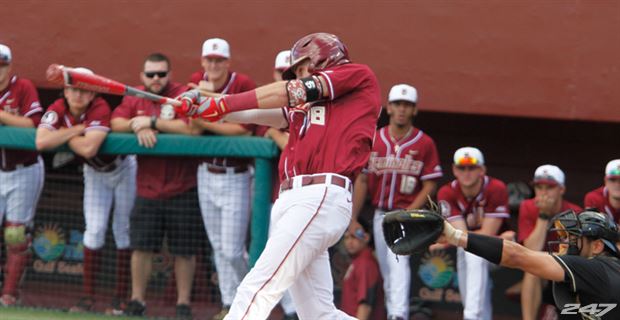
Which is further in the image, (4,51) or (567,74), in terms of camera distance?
(567,74)

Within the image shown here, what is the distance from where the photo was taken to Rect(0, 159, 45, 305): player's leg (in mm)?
8227

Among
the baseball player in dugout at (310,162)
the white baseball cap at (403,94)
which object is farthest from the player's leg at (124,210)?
the baseball player in dugout at (310,162)

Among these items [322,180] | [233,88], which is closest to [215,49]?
[233,88]

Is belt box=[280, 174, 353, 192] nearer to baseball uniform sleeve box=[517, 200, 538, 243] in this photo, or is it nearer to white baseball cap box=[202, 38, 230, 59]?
white baseball cap box=[202, 38, 230, 59]

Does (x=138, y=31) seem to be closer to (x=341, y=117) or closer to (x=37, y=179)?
(x=37, y=179)

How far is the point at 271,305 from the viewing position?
5.39 metres

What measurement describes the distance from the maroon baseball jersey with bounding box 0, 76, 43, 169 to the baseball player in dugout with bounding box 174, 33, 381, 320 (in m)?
3.08

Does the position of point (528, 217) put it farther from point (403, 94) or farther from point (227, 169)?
point (227, 169)

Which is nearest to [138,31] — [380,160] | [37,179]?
[37,179]

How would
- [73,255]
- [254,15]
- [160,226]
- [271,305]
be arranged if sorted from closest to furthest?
[271,305]
[160,226]
[73,255]
[254,15]

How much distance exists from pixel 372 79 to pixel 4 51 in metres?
3.82

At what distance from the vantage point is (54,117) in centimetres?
802

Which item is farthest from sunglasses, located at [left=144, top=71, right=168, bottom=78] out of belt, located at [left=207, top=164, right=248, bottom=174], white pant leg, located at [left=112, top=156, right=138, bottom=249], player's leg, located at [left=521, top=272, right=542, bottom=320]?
player's leg, located at [left=521, top=272, right=542, bottom=320]

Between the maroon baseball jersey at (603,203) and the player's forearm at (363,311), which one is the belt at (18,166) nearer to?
the player's forearm at (363,311)
